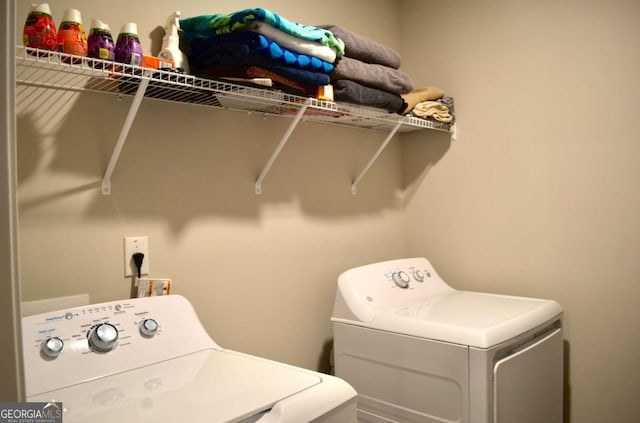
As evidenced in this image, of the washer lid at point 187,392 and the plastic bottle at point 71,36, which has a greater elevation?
the plastic bottle at point 71,36

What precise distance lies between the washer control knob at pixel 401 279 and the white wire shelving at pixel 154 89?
0.65 metres

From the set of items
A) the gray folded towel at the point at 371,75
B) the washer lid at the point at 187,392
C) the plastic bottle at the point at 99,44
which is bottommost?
the washer lid at the point at 187,392

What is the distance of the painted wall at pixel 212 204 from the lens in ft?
4.10

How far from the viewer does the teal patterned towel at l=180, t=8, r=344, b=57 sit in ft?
4.21

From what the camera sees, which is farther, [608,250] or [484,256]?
[484,256]

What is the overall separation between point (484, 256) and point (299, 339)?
0.93 metres

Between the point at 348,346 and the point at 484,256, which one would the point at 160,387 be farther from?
the point at 484,256

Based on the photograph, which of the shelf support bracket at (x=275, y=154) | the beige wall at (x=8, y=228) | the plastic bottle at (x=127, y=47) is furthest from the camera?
the shelf support bracket at (x=275, y=154)

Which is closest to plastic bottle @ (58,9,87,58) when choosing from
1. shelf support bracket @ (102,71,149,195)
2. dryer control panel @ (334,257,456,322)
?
shelf support bracket @ (102,71,149,195)

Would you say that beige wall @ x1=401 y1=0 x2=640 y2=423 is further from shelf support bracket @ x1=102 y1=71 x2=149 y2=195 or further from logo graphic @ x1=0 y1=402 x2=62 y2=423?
logo graphic @ x1=0 y1=402 x2=62 y2=423

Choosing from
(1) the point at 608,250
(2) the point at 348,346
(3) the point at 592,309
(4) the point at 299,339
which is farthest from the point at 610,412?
(4) the point at 299,339

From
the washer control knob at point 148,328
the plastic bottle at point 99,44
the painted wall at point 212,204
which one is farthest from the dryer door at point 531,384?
the plastic bottle at point 99,44

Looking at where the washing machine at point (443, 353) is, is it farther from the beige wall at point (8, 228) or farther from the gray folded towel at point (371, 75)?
the beige wall at point (8, 228)

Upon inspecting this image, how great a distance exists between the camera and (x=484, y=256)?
2113mm
